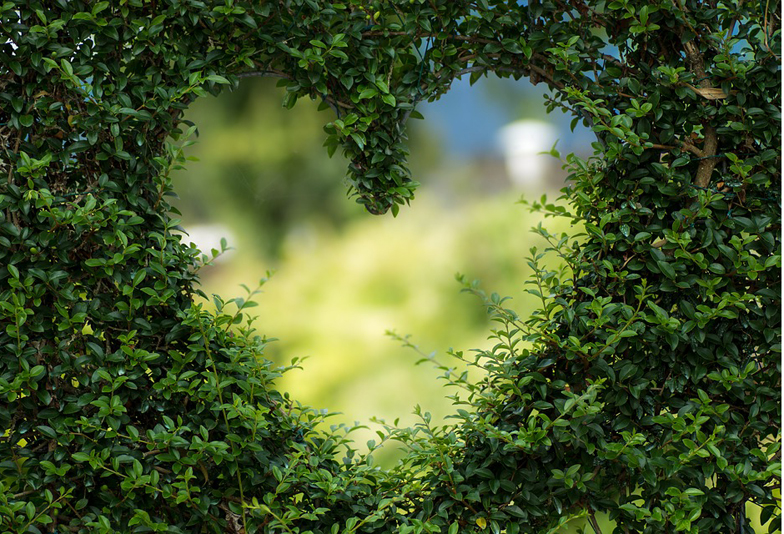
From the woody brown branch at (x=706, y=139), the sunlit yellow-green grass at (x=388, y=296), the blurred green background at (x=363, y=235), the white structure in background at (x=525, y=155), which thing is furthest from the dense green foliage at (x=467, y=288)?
the white structure in background at (x=525, y=155)

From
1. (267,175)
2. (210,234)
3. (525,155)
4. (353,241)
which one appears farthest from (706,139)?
(210,234)

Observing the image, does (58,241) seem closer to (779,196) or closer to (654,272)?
(654,272)

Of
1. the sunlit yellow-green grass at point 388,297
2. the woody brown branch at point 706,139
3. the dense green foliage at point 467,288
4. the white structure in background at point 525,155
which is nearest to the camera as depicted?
the dense green foliage at point 467,288

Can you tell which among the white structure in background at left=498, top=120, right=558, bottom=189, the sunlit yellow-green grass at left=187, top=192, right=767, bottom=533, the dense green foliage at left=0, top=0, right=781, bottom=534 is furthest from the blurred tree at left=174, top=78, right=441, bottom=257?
the dense green foliage at left=0, top=0, right=781, bottom=534

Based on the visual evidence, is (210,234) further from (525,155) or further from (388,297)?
(525,155)

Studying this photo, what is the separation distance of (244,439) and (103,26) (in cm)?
112

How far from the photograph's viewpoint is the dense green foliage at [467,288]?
168 centimetres

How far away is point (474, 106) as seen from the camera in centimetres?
381

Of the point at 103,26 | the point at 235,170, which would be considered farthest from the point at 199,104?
the point at 103,26

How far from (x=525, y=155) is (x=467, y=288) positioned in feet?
7.08

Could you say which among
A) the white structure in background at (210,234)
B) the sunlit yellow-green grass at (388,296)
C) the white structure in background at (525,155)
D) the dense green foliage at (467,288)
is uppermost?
the white structure in background at (210,234)

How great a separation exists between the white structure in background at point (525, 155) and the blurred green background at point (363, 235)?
19mm

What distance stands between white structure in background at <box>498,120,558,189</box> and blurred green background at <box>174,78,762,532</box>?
19mm

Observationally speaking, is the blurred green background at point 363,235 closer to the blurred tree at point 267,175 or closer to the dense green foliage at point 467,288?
the blurred tree at point 267,175
